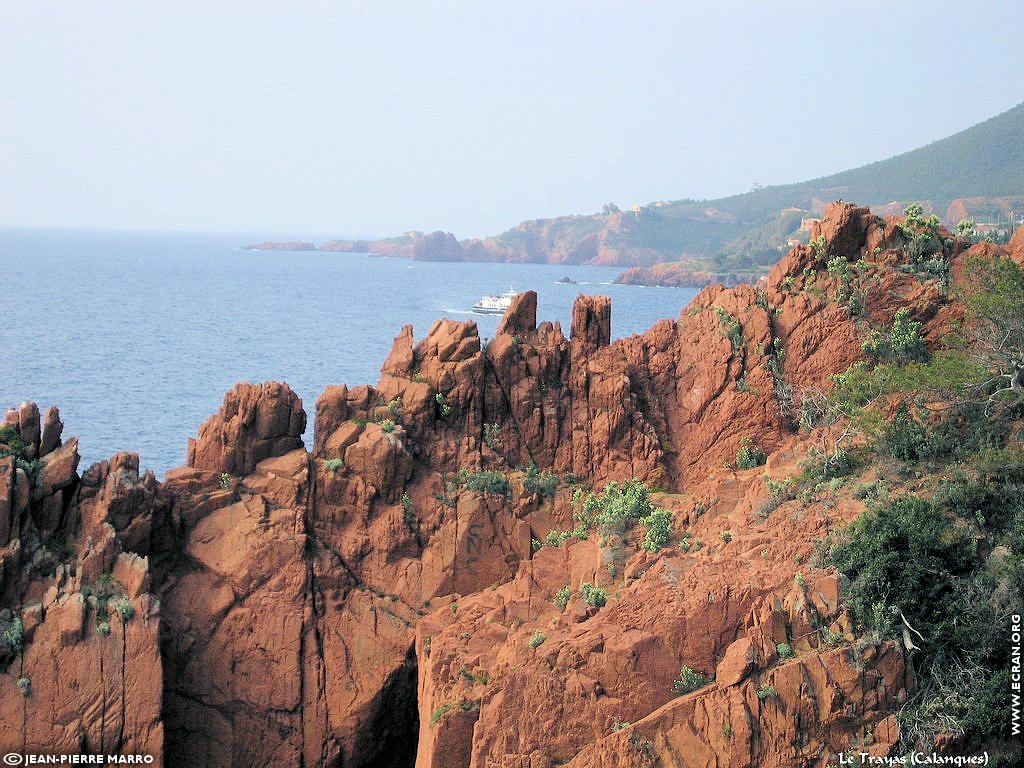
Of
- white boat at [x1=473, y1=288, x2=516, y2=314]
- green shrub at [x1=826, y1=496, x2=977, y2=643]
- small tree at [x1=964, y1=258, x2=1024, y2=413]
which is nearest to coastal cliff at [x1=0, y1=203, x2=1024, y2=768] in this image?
green shrub at [x1=826, y1=496, x2=977, y2=643]

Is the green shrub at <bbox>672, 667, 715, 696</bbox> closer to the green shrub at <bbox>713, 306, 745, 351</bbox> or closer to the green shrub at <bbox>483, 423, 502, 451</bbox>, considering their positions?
the green shrub at <bbox>483, 423, 502, 451</bbox>

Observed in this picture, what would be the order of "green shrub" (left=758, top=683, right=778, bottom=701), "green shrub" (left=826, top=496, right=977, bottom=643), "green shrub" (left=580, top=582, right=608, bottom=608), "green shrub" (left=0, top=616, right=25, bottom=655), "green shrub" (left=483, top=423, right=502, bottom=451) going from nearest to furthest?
Answer: "green shrub" (left=758, top=683, right=778, bottom=701) → "green shrub" (left=826, top=496, right=977, bottom=643) → "green shrub" (left=0, top=616, right=25, bottom=655) → "green shrub" (left=580, top=582, right=608, bottom=608) → "green shrub" (left=483, top=423, right=502, bottom=451)

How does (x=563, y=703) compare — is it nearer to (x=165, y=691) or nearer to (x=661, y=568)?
(x=661, y=568)

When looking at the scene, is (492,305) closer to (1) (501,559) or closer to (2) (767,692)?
(1) (501,559)

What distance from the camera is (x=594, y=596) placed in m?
27.1

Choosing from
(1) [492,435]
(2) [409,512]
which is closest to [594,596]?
(2) [409,512]

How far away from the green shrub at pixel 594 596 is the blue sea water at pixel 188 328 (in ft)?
90.0

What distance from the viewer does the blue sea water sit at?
63.3m

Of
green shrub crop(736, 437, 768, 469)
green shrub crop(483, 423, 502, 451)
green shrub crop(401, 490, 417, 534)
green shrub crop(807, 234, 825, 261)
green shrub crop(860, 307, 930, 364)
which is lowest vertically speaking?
green shrub crop(401, 490, 417, 534)

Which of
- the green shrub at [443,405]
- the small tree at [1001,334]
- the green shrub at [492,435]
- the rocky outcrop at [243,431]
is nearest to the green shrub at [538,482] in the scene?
the green shrub at [492,435]

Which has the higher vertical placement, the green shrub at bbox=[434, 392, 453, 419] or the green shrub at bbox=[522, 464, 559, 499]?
the green shrub at bbox=[434, 392, 453, 419]

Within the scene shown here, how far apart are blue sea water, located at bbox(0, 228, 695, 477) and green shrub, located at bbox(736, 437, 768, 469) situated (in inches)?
1029

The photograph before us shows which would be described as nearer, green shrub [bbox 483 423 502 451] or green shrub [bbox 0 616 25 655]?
green shrub [bbox 0 616 25 655]

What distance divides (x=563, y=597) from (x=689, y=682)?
13.6ft
